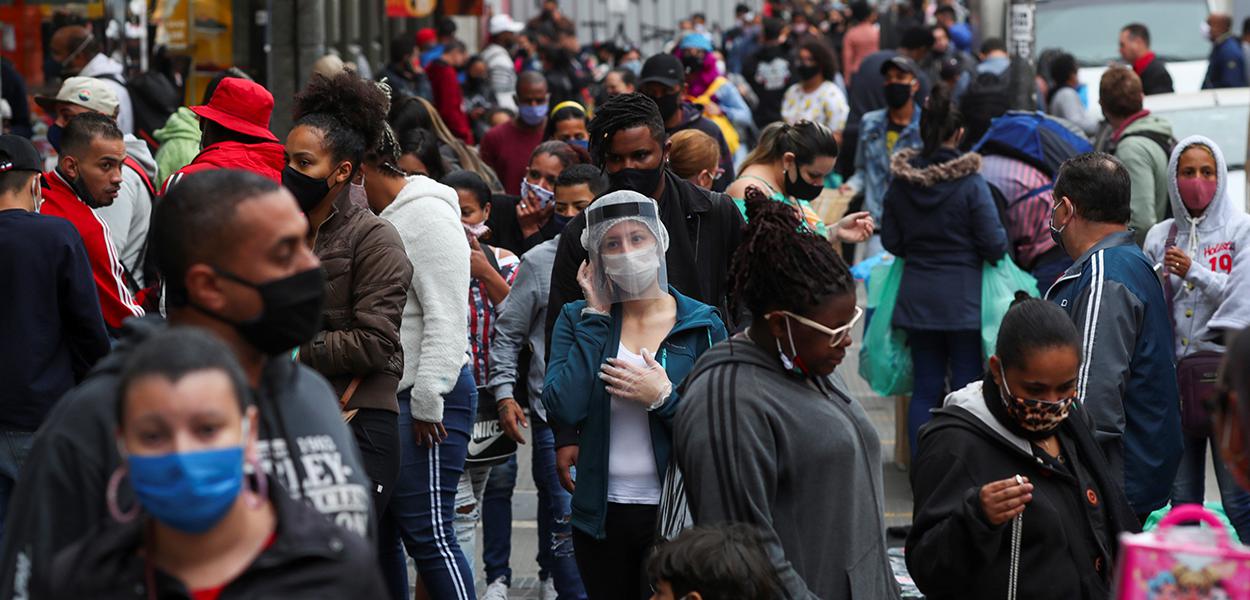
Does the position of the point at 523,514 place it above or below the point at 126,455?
below

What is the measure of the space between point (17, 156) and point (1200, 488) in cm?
468

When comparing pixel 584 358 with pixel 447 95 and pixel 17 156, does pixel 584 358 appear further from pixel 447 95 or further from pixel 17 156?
pixel 447 95

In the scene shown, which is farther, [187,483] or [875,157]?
[875,157]

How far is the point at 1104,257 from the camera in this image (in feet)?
18.2

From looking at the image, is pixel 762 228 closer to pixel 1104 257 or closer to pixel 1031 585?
pixel 1031 585

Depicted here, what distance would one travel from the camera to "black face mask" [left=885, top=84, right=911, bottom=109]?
38.0 feet

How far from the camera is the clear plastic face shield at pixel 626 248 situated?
503cm

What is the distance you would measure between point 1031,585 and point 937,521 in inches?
11.1

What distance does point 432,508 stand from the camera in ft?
18.6

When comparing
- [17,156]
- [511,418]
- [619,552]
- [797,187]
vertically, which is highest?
[17,156]

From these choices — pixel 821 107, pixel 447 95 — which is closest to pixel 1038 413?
pixel 821 107

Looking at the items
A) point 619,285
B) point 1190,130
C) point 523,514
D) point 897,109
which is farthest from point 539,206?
point 1190,130

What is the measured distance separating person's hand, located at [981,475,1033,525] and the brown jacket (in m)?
1.87

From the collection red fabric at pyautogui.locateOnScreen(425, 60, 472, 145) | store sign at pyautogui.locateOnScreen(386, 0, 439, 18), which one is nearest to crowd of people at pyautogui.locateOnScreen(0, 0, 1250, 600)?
red fabric at pyautogui.locateOnScreen(425, 60, 472, 145)
